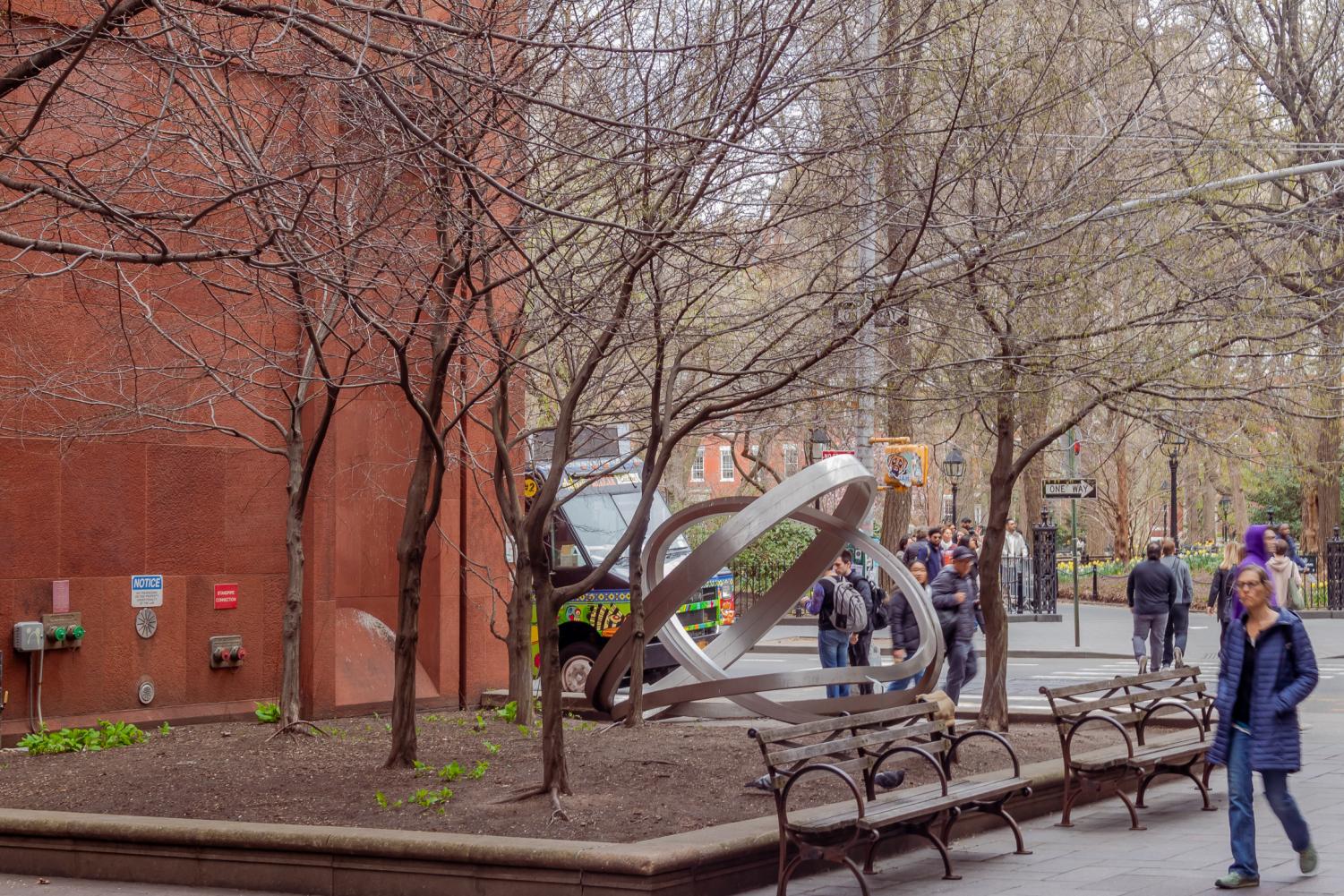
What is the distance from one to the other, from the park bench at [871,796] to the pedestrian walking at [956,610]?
3699 mm

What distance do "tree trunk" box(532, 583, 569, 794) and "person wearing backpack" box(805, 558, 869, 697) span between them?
22.2ft

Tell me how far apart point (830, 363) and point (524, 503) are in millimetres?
8212

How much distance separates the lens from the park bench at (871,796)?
7617 mm

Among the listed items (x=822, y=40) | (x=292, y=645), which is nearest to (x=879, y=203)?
(x=822, y=40)

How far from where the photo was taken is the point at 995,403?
1236 centimetres

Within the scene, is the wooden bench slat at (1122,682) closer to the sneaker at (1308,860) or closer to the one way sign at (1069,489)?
the sneaker at (1308,860)

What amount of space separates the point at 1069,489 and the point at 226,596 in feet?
49.9

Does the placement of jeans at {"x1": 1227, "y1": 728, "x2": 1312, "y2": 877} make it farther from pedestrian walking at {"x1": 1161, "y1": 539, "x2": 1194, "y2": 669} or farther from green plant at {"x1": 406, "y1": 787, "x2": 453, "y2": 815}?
pedestrian walking at {"x1": 1161, "y1": 539, "x2": 1194, "y2": 669}

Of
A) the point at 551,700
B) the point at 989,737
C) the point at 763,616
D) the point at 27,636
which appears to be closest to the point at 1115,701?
the point at 989,737

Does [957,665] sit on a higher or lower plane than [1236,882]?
higher

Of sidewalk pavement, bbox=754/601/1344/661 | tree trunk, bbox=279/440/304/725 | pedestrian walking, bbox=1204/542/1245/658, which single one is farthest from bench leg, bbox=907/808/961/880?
sidewalk pavement, bbox=754/601/1344/661

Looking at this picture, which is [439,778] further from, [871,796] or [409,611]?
[871,796]

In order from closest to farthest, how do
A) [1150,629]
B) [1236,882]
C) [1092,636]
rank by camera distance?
[1236,882]
[1150,629]
[1092,636]

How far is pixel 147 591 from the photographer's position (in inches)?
550
